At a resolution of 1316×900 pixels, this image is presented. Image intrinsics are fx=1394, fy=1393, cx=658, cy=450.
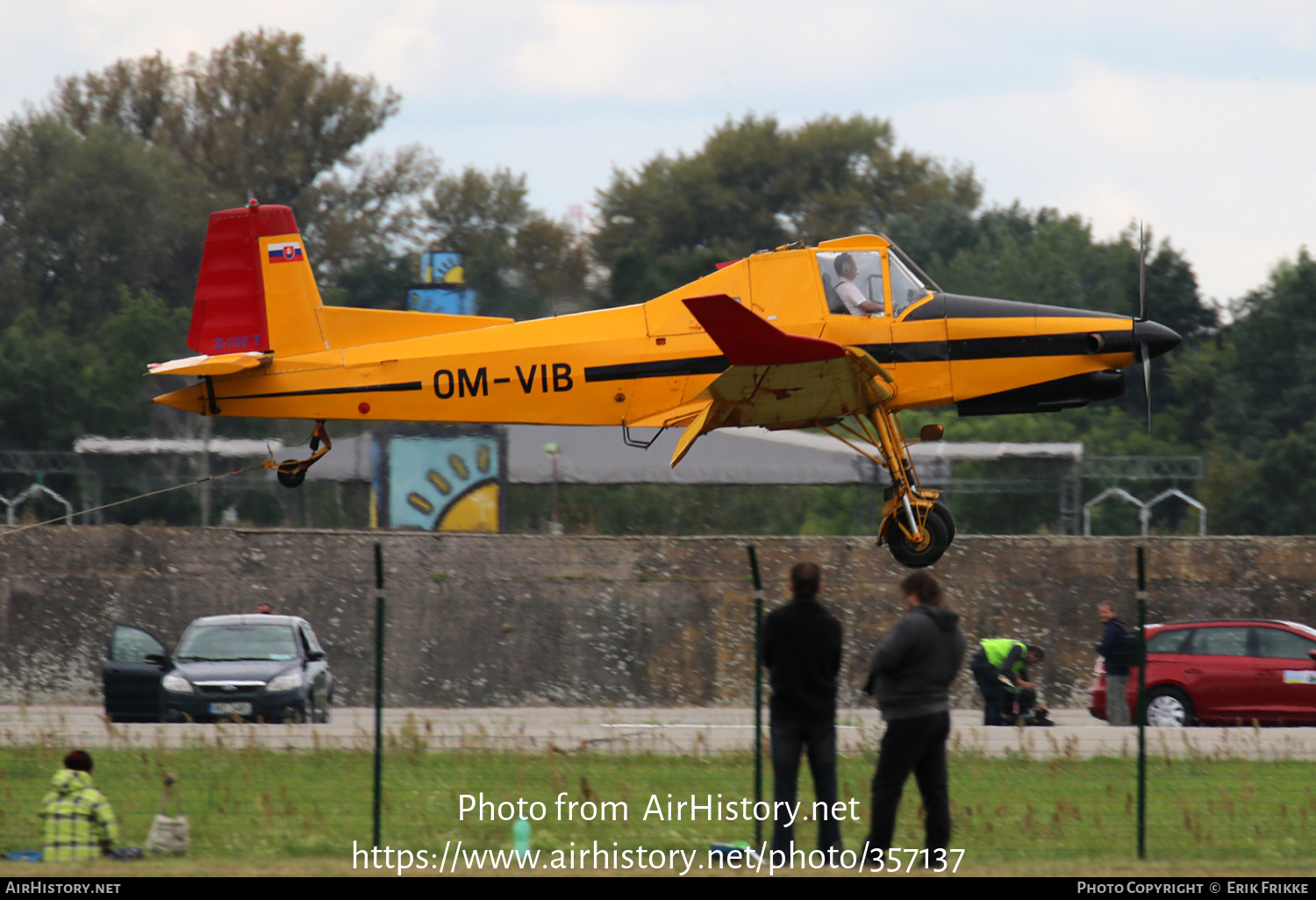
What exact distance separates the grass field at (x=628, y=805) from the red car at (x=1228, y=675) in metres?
4.69

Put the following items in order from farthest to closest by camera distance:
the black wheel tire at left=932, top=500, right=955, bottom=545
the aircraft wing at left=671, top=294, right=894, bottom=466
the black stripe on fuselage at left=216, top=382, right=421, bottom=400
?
the black stripe on fuselage at left=216, top=382, right=421, bottom=400
the black wheel tire at left=932, top=500, right=955, bottom=545
the aircraft wing at left=671, top=294, right=894, bottom=466

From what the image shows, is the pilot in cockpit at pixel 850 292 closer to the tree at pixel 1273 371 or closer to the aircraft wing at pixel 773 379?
the aircraft wing at pixel 773 379

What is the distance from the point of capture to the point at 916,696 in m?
8.14

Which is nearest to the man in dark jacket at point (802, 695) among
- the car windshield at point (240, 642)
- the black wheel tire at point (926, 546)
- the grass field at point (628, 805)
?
the grass field at point (628, 805)

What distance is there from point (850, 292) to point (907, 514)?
7.40 feet

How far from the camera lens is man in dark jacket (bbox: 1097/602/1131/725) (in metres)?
15.6

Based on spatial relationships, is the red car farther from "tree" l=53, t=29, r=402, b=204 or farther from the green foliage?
"tree" l=53, t=29, r=402, b=204

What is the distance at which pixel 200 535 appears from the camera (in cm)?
2205

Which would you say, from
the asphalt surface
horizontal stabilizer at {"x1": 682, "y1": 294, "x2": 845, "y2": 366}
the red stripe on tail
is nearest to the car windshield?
the asphalt surface

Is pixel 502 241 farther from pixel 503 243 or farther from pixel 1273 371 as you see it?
pixel 1273 371

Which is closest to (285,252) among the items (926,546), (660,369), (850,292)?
(660,369)

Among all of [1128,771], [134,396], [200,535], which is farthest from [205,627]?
[134,396]

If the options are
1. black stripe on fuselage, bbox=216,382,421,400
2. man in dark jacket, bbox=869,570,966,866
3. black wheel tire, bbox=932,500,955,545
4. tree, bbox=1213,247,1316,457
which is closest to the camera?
man in dark jacket, bbox=869,570,966,866

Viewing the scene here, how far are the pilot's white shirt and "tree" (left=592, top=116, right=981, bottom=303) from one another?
39755 millimetres
